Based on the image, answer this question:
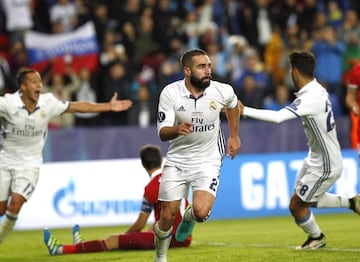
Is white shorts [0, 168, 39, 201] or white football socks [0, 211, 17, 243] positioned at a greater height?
white shorts [0, 168, 39, 201]

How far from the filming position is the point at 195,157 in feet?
33.9

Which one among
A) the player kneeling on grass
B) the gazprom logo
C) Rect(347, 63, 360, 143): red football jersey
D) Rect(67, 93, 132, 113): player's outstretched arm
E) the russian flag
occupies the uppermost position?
the russian flag

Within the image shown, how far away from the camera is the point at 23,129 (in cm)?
1283

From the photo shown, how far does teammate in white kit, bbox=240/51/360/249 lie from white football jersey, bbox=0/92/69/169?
10.5ft

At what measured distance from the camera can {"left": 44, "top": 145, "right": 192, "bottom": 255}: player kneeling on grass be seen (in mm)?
12148

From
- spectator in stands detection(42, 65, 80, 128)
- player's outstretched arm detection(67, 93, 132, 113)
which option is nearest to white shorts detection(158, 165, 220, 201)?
player's outstretched arm detection(67, 93, 132, 113)

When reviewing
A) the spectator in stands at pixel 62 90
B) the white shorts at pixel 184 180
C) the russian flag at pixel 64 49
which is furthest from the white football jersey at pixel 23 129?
the russian flag at pixel 64 49

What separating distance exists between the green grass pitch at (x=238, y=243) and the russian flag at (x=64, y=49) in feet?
16.4

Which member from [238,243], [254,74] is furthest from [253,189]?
[238,243]

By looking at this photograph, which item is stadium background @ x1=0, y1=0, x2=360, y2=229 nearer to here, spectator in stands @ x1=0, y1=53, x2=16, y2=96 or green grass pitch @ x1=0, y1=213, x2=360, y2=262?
spectator in stands @ x1=0, y1=53, x2=16, y2=96

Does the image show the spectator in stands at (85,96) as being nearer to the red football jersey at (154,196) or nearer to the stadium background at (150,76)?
the stadium background at (150,76)

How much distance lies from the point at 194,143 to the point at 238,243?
Answer: 10.5 feet

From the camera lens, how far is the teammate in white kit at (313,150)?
1163 centimetres

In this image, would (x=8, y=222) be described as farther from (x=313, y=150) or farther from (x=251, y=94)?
(x=251, y=94)
